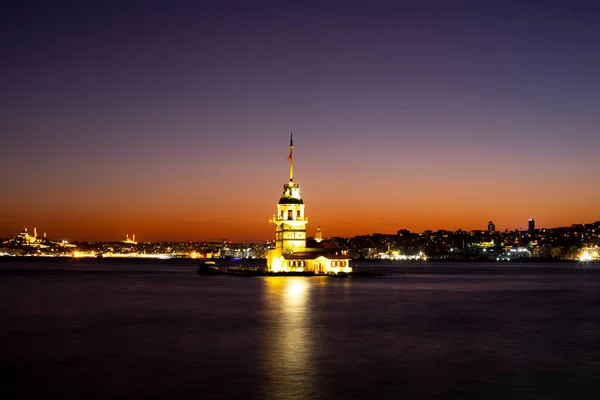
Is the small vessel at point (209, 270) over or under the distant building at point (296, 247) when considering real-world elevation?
under

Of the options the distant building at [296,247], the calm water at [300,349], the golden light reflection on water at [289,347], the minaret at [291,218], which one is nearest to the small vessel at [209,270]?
the distant building at [296,247]

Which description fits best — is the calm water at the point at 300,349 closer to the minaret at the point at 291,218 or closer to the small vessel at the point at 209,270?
the minaret at the point at 291,218

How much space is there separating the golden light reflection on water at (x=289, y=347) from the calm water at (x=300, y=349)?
64 mm

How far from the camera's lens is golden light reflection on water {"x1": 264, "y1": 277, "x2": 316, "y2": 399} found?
76.5 feet

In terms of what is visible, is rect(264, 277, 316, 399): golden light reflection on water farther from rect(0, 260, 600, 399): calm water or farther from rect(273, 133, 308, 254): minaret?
rect(273, 133, 308, 254): minaret

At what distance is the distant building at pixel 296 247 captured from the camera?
91.9m

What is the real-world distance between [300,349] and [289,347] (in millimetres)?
857

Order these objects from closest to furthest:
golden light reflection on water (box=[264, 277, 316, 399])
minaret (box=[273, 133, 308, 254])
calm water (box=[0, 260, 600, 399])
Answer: calm water (box=[0, 260, 600, 399]), golden light reflection on water (box=[264, 277, 316, 399]), minaret (box=[273, 133, 308, 254])

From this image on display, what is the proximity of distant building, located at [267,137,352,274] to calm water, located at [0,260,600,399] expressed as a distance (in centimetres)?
3504

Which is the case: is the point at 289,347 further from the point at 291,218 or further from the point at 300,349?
the point at 291,218

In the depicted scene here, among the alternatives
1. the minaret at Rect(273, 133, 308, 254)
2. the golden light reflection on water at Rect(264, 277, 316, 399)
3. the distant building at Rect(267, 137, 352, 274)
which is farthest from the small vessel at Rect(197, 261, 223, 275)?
the golden light reflection on water at Rect(264, 277, 316, 399)

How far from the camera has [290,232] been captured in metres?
91.7

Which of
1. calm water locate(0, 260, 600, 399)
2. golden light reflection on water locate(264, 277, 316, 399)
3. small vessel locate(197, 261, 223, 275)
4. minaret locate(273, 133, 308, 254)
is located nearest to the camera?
calm water locate(0, 260, 600, 399)

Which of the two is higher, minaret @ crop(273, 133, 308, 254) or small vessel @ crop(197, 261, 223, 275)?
minaret @ crop(273, 133, 308, 254)
